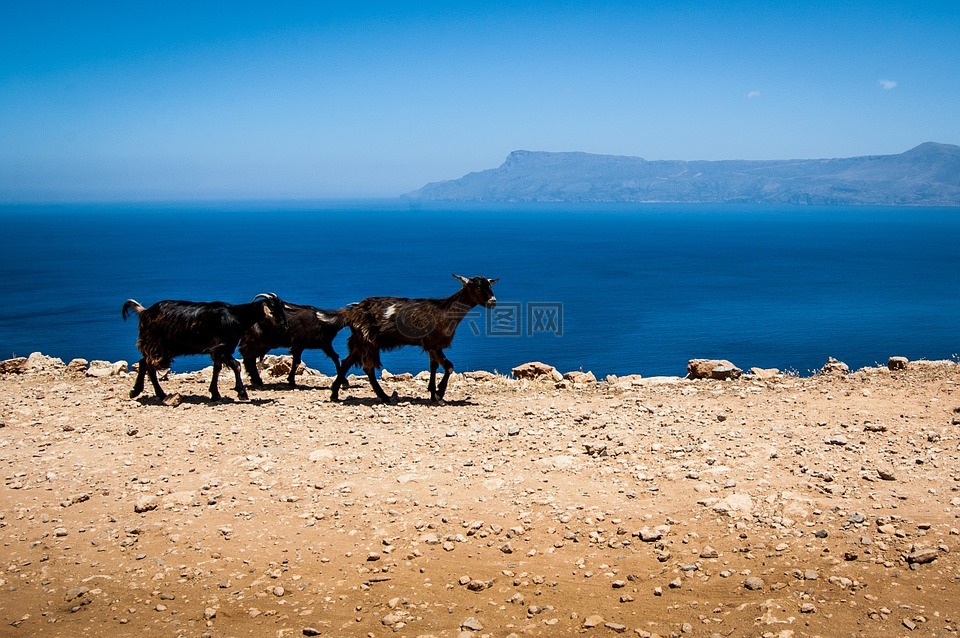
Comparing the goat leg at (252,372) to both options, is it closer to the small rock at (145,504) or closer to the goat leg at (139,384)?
the goat leg at (139,384)

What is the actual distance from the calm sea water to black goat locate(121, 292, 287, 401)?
16.1m

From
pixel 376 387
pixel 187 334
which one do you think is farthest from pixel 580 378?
pixel 187 334

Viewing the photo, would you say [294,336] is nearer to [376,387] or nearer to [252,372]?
[252,372]

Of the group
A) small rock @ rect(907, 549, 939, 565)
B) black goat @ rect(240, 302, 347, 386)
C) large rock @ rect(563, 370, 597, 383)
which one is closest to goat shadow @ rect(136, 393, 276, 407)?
black goat @ rect(240, 302, 347, 386)

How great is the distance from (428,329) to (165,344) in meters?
5.19

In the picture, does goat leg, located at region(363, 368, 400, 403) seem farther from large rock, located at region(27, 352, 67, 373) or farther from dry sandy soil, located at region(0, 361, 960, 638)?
large rock, located at region(27, 352, 67, 373)

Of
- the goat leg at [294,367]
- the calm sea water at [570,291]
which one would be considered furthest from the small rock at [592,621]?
the calm sea water at [570,291]

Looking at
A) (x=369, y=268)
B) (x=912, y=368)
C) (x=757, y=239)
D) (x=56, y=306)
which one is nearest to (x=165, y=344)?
(x=912, y=368)

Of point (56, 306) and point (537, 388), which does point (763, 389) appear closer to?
point (537, 388)

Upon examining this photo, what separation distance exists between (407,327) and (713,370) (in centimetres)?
663

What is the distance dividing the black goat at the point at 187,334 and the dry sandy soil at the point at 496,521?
170 centimetres

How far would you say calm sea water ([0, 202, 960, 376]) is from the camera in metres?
52.6

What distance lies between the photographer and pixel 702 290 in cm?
8881

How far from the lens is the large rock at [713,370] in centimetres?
1525
